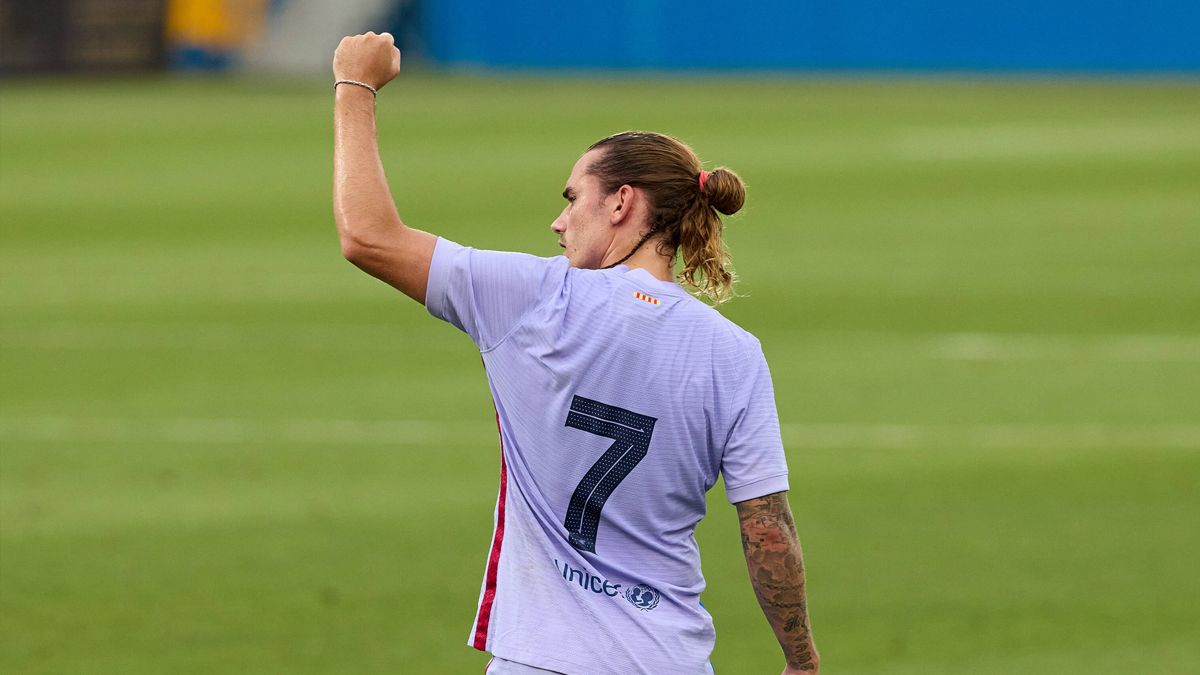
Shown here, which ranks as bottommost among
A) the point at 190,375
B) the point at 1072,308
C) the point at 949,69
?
the point at 190,375

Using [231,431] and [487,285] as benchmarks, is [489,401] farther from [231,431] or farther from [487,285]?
[487,285]

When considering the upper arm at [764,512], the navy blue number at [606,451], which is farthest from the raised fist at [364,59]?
the upper arm at [764,512]

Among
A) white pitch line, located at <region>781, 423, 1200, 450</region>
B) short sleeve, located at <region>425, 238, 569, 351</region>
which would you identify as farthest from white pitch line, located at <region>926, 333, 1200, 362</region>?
short sleeve, located at <region>425, 238, 569, 351</region>

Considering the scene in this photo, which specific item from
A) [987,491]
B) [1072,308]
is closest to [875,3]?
[1072,308]

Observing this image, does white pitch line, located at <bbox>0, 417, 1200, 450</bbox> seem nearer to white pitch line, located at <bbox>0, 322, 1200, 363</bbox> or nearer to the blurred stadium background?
the blurred stadium background

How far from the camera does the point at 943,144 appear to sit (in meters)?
28.9

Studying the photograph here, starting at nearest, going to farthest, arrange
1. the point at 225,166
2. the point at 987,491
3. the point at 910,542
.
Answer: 1. the point at 910,542
2. the point at 987,491
3. the point at 225,166

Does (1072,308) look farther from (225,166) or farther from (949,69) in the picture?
(949,69)

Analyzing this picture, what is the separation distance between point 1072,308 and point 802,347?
299 centimetres

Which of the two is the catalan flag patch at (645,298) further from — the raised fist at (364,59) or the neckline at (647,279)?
the raised fist at (364,59)

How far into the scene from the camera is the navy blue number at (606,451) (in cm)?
430

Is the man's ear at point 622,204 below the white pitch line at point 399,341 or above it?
above

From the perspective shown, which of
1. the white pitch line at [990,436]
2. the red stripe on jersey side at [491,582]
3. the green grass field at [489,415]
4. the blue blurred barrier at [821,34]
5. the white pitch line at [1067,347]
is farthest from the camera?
the blue blurred barrier at [821,34]

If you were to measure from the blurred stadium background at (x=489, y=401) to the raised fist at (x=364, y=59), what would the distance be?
10.7 feet
